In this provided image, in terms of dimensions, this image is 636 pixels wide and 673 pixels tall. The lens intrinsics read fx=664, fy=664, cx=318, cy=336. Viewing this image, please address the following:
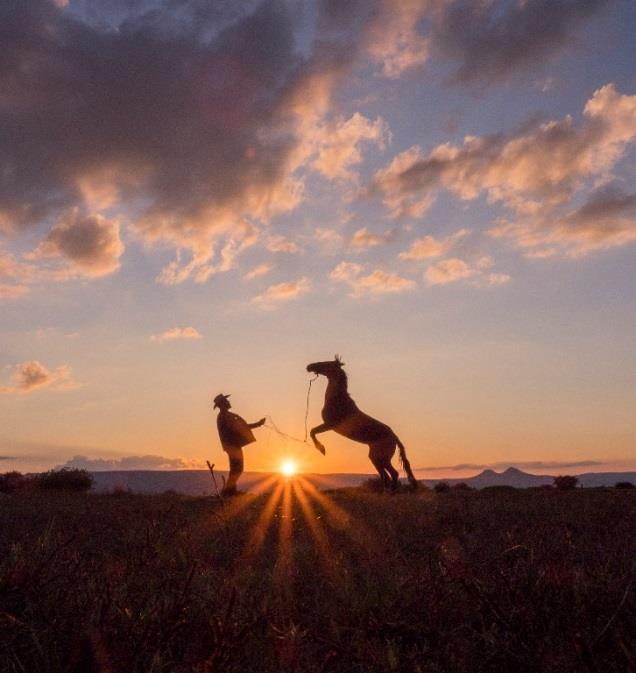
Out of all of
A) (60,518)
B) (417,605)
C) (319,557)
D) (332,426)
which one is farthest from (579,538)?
(332,426)

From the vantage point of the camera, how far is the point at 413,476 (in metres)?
20.2

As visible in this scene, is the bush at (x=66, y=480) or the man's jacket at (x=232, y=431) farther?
the bush at (x=66, y=480)

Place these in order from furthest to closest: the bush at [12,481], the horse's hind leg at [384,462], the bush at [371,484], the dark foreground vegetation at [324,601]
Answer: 1. the bush at [12,481]
2. the bush at [371,484]
3. the horse's hind leg at [384,462]
4. the dark foreground vegetation at [324,601]

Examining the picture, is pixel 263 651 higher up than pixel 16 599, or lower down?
lower down

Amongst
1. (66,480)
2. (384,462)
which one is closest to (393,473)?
(384,462)

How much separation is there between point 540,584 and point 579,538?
3923 millimetres

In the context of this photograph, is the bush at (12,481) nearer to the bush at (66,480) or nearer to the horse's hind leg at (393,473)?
the bush at (66,480)

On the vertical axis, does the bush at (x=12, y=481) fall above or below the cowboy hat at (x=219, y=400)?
below

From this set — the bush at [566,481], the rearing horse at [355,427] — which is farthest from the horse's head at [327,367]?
the bush at [566,481]

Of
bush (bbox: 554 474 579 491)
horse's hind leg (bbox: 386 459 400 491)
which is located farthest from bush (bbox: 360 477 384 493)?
bush (bbox: 554 474 579 491)

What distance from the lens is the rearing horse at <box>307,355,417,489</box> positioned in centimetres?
1931

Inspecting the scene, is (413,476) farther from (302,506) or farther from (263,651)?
(263,651)

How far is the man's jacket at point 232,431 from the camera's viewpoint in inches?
812

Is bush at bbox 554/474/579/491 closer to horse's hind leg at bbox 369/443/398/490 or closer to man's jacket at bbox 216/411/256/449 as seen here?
horse's hind leg at bbox 369/443/398/490
